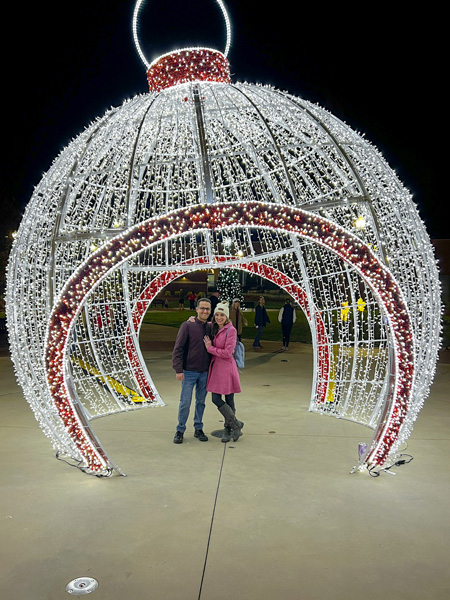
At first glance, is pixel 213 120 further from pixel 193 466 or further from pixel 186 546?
pixel 186 546

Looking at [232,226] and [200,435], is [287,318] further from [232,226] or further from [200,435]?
[232,226]

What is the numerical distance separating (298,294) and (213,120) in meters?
2.83

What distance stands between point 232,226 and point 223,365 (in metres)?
1.84

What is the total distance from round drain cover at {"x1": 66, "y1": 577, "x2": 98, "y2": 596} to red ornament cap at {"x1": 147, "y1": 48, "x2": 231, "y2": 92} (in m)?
4.95

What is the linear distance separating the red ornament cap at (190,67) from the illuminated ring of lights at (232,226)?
2370mm

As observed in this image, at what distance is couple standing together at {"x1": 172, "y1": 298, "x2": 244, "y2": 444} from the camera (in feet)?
16.9

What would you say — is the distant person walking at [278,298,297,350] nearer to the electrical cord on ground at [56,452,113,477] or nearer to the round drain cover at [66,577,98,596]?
the electrical cord on ground at [56,452,113,477]

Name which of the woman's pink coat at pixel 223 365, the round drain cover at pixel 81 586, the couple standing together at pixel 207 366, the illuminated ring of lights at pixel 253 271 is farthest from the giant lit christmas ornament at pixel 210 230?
the round drain cover at pixel 81 586

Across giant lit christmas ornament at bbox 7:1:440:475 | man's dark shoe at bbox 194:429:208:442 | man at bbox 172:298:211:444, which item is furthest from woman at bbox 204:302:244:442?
giant lit christmas ornament at bbox 7:1:440:475

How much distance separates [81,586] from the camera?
2.65 m

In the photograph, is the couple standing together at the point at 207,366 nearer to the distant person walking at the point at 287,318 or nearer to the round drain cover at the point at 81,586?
the round drain cover at the point at 81,586

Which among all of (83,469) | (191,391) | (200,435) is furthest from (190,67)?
(83,469)

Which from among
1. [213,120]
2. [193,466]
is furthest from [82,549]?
[213,120]

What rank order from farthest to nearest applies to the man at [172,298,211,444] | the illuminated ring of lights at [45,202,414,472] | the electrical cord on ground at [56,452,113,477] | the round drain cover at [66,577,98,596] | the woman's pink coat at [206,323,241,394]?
the man at [172,298,211,444], the woman's pink coat at [206,323,241,394], the electrical cord on ground at [56,452,113,477], the illuminated ring of lights at [45,202,414,472], the round drain cover at [66,577,98,596]
